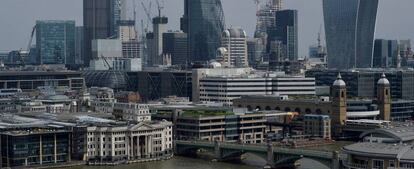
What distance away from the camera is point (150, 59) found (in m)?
177

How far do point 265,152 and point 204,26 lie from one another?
9578 cm

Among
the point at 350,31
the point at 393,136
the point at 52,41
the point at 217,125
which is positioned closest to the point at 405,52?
the point at 350,31

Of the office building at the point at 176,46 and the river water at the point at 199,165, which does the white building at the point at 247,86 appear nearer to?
the river water at the point at 199,165

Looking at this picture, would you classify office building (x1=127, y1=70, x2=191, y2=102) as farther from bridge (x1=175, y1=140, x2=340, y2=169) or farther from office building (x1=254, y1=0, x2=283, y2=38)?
office building (x1=254, y1=0, x2=283, y2=38)

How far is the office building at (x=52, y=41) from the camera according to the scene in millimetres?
159875

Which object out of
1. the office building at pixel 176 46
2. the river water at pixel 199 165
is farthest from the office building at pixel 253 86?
the office building at pixel 176 46

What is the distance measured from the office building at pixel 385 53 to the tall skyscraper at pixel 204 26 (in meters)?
27.8

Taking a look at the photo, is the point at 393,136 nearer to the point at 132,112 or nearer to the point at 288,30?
the point at 132,112

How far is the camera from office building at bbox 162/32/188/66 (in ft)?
527

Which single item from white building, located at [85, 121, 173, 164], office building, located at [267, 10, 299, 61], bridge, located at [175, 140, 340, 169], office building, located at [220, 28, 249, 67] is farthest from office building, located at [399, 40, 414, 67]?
white building, located at [85, 121, 173, 164]

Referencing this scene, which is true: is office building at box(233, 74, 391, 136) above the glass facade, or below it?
below

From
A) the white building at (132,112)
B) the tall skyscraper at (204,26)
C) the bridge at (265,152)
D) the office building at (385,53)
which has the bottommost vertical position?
the bridge at (265,152)

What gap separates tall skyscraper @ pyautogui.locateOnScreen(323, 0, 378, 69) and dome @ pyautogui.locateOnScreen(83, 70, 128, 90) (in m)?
30.6

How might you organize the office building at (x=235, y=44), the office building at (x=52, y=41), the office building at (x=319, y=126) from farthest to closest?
the office building at (x=52, y=41), the office building at (x=235, y=44), the office building at (x=319, y=126)
